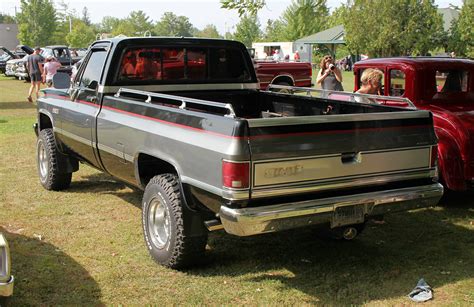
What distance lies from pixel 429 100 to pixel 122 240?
13.4ft

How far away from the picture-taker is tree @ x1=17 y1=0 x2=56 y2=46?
73.8m

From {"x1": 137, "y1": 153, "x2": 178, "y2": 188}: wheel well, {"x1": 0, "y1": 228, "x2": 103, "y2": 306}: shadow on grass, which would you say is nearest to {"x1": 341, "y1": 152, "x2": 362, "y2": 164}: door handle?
{"x1": 137, "y1": 153, "x2": 178, "y2": 188}: wheel well

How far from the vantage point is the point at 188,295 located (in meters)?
4.29

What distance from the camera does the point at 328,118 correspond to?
13.6ft

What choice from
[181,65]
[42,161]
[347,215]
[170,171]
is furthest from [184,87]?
[347,215]

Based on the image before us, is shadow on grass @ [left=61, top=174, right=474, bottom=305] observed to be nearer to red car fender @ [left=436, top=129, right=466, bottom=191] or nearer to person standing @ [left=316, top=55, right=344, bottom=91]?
red car fender @ [left=436, top=129, right=466, bottom=191]

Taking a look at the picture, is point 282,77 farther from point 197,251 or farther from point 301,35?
point 301,35

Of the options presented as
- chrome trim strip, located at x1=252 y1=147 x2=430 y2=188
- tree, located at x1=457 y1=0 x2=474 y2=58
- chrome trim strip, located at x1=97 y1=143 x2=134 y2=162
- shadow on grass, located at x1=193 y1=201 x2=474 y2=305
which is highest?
tree, located at x1=457 y1=0 x2=474 y2=58

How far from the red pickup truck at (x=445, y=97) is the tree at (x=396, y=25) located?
3270 cm

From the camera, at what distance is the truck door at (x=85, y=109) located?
5.92m

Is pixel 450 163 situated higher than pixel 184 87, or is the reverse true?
pixel 184 87

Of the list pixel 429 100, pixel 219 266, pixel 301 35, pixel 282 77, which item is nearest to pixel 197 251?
pixel 219 266

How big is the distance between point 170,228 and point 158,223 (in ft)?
1.24

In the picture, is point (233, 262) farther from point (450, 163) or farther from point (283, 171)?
point (450, 163)
